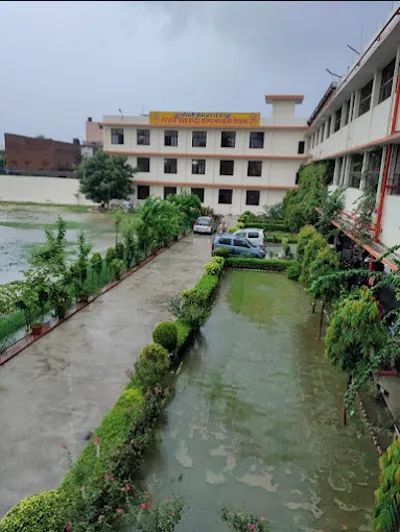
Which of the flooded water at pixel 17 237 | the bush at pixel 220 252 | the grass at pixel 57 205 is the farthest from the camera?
the bush at pixel 220 252

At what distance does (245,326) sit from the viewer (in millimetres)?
11117

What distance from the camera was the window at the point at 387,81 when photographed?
10289 millimetres

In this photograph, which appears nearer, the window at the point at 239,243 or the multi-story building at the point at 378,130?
the multi-story building at the point at 378,130

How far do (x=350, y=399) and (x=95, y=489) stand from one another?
3.13 m

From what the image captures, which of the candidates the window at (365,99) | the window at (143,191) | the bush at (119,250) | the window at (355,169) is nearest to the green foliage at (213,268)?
the bush at (119,250)

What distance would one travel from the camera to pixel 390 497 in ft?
9.87

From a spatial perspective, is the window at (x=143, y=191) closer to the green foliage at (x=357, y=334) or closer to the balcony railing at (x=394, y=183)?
the balcony railing at (x=394, y=183)

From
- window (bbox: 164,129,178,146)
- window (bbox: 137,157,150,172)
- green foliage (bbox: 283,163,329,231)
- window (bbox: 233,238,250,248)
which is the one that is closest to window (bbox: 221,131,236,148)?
window (bbox: 164,129,178,146)

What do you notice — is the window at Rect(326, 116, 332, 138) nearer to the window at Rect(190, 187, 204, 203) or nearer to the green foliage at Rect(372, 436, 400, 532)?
the window at Rect(190, 187, 204, 203)

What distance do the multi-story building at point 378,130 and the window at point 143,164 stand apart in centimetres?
2082

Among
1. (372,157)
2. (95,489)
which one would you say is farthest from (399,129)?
(95,489)

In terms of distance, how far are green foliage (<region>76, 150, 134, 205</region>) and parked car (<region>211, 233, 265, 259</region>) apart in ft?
49.8

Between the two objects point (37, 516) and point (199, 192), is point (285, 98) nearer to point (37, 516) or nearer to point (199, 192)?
point (199, 192)

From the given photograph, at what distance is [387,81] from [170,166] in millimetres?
25194
